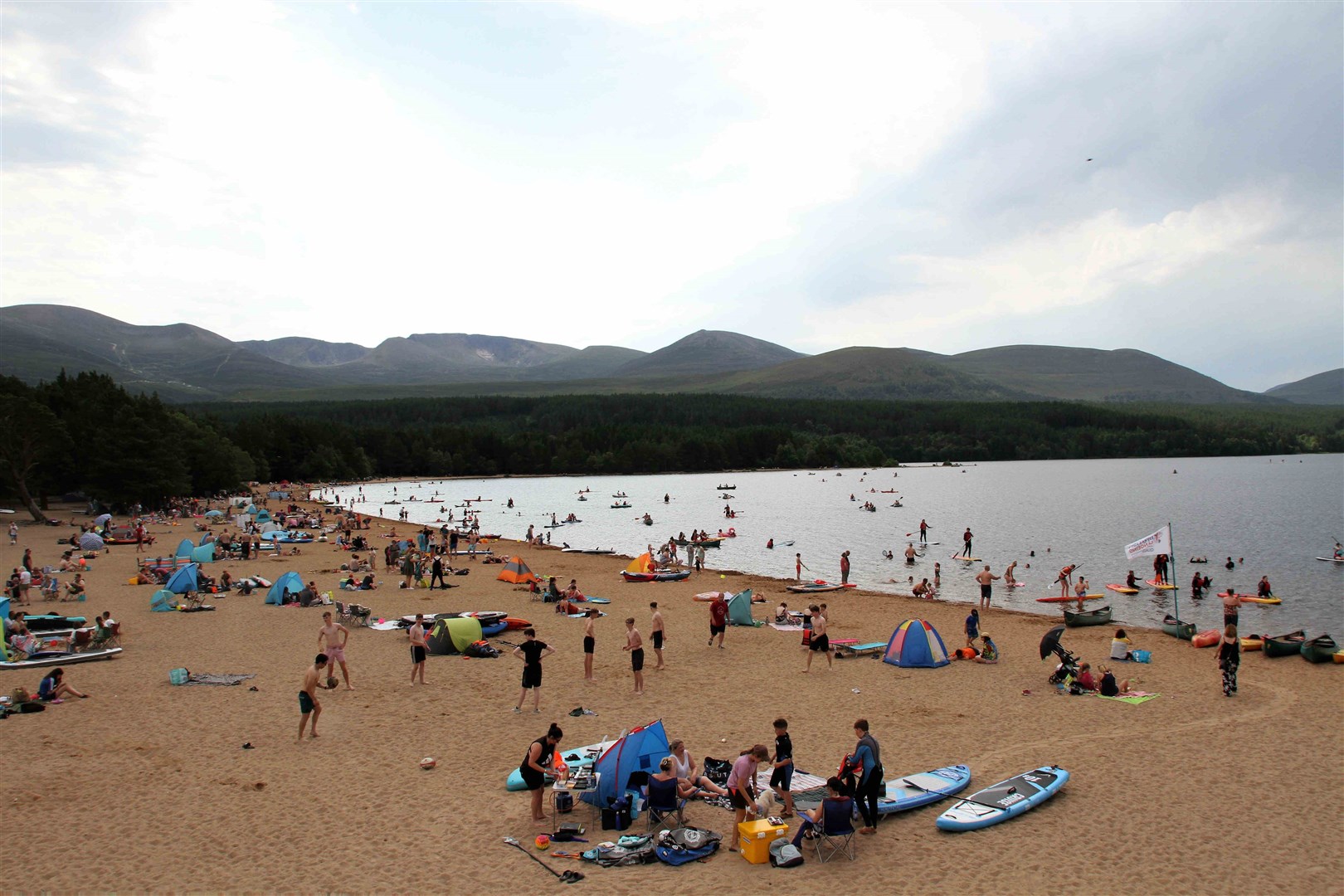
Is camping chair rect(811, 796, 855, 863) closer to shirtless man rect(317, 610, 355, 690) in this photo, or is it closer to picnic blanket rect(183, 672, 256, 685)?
shirtless man rect(317, 610, 355, 690)

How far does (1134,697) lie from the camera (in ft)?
47.6

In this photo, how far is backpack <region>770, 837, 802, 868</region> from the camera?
8359 mm

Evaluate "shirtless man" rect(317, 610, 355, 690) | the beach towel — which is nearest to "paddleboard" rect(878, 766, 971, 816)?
the beach towel

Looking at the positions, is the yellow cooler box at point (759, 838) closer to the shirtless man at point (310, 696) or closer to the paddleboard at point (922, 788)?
the paddleboard at point (922, 788)

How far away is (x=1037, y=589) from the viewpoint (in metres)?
30.6

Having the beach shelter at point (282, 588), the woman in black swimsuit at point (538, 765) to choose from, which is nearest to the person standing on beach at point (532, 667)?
the woman in black swimsuit at point (538, 765)

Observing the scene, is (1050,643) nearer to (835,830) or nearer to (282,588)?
(835,830)

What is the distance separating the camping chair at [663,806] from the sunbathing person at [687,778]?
4.7 inches

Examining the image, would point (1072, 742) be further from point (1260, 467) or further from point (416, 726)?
point (1260, 467)

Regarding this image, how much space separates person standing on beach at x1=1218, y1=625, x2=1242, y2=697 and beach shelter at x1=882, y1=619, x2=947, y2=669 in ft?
16.1

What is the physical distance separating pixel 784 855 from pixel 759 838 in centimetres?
31

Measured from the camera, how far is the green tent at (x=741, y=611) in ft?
69.3

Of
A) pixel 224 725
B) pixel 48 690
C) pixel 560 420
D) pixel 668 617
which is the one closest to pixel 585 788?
pixel 224 725

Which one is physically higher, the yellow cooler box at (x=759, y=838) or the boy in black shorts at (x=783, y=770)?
the boy in black shorts at (x=783, y=770)
